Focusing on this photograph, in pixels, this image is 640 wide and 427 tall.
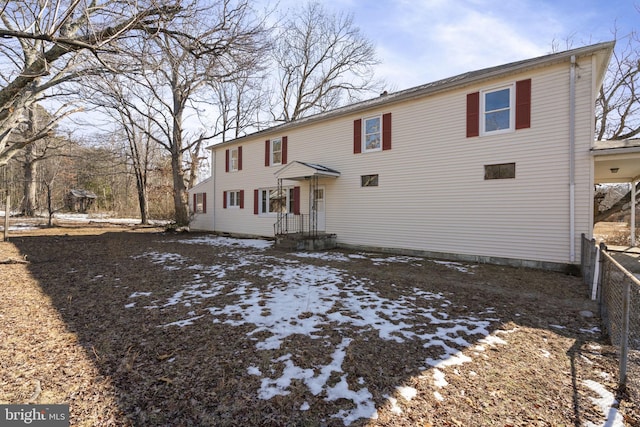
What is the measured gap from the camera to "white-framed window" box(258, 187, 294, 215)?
45.1ft

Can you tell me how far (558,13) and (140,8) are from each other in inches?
441

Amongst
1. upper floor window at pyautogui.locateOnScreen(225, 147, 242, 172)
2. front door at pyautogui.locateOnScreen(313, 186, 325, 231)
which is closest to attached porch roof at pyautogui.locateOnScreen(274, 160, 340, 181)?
front door at pyautogui.locateOnScreen(313, 186, 325, 231)

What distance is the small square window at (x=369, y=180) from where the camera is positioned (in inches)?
429

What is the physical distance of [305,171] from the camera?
11383mm

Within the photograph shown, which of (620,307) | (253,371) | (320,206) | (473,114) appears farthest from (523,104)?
(253,371)

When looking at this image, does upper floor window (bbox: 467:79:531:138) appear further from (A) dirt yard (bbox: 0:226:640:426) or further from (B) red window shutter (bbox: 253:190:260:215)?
(B) red window shutter (bbox: 253:190:260:215)

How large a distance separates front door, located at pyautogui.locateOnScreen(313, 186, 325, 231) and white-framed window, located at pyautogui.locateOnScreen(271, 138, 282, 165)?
9.67 ft

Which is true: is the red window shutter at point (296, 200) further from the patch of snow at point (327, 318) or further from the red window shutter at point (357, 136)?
the patch of snow at point (327, 318)

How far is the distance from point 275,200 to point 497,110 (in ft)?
31.6

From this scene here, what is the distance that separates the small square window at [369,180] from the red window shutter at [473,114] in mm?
3323

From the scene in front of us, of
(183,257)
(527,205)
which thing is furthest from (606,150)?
(183,257)

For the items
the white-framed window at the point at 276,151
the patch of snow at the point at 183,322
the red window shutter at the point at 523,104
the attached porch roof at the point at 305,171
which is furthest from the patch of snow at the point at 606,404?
the white-framed window at the point at 276,151

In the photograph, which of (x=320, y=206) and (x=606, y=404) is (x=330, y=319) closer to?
(x=606, y=404)

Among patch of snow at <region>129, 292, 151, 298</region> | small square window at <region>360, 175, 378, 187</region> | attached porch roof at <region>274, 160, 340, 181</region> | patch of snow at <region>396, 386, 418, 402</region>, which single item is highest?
attached porch roof at <region>274, 160, 340, 181</region>
